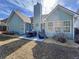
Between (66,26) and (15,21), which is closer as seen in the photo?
(66,26)

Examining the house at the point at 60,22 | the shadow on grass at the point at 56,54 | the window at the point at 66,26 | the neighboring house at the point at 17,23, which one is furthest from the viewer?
the neighboring house at the point at 17,23

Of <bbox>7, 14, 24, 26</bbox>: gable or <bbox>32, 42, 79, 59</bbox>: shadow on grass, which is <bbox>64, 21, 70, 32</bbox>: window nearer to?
<bbox>32, 42, 79, 59</bbox>: shadow on grass

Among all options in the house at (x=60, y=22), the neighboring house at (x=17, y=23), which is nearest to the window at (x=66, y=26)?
the house at (x=60, y=22)

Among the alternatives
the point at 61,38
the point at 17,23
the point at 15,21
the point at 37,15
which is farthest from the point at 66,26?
the point at 15,21

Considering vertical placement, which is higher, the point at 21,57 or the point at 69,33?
the point at 69,33

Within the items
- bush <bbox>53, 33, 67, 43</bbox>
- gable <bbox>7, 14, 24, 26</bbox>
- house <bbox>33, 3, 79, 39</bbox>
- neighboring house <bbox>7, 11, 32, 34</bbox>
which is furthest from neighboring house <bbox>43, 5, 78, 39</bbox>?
gable <bbox>7, 14, 24, 26</bbox>

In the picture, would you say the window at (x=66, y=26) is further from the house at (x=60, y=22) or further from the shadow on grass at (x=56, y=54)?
the shadow on grass at (x=56, y=54)

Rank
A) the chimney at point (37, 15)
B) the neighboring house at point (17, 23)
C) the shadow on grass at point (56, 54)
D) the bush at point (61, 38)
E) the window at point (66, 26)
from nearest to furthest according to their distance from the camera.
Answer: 1. the shadow on grass at point (56, 54)
2. the bush at point (61, 38)
3. the window at point (66, 26)
4. the chimney at point (37, 15)
5. the neighboring house at point (17, 23)

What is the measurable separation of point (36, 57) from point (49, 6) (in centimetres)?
2180

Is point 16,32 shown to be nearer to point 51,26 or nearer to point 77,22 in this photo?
point 51,26

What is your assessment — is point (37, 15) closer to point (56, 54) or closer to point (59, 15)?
point (59, 15)

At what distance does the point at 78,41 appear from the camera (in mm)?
17125

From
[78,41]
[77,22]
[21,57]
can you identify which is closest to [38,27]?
[77,22]

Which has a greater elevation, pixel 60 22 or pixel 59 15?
pixel 59 15
